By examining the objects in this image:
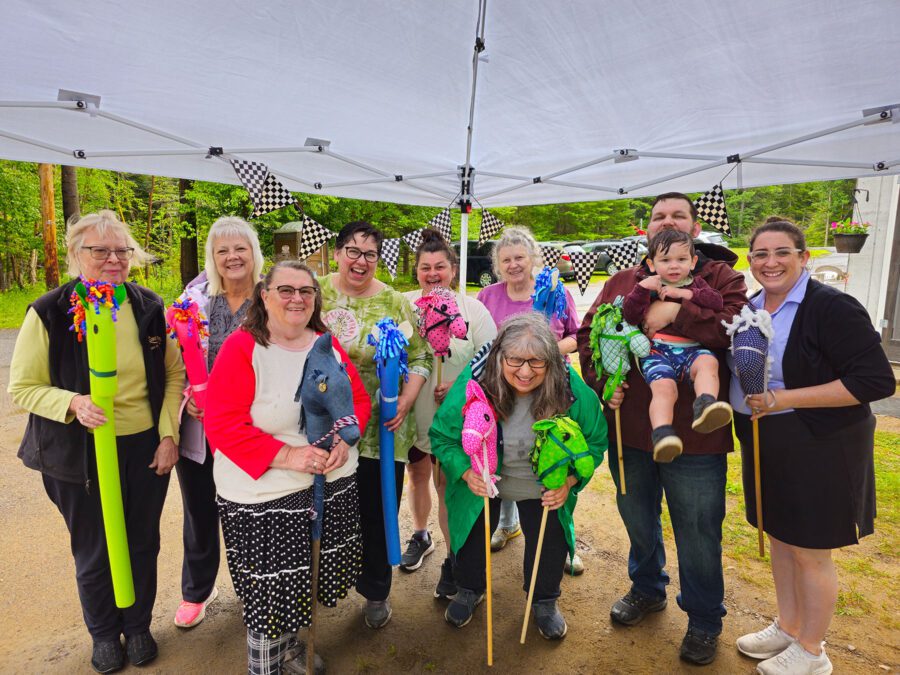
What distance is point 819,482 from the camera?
209 centimetres

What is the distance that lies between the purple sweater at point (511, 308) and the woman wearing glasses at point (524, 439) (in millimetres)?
728

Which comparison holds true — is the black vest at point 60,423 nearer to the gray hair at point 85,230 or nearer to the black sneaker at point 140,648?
the gray hair at point 85,230

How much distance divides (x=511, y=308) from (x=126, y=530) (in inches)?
93.2

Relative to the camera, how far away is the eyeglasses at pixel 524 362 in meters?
2.24

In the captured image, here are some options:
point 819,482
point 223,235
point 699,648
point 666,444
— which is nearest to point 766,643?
point 699,648

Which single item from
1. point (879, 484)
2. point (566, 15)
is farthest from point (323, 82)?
point (879, 484)

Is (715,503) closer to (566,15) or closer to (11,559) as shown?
(566,15)

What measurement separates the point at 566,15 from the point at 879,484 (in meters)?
4.50

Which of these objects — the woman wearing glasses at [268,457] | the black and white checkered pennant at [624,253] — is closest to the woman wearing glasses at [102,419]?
the woman wearing glasses at [268,457]

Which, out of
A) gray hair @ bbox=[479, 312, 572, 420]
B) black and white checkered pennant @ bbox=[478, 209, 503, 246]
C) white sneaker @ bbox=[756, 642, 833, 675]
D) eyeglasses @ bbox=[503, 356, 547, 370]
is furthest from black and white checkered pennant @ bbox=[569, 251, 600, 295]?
white sneaker @ bbox=[756, 642, 833, 675]

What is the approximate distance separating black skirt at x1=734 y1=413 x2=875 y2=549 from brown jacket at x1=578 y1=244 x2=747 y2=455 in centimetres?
21

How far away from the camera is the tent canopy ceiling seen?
2428 millimetres

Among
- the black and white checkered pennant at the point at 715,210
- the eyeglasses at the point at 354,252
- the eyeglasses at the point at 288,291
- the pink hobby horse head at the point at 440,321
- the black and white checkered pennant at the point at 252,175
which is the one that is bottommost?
the pink hobby horse head at the point at 440,321

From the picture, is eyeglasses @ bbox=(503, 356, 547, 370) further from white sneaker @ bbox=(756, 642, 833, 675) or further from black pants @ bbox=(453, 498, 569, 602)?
white sneaker @ bbox=(756, 642, 833, 675)
